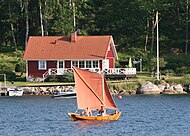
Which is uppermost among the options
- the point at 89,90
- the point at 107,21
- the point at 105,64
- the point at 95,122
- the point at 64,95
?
the point at 107,21

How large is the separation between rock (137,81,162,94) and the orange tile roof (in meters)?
7.54

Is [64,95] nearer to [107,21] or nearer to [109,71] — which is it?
[109,71]

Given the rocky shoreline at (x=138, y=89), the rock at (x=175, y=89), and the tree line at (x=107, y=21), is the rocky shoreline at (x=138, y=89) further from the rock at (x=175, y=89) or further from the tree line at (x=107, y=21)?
the tree line at (x=107, y=21)

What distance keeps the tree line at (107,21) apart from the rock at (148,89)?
54.5ft

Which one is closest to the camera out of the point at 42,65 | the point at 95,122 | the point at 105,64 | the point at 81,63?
the point at 95,122

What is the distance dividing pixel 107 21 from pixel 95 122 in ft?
164

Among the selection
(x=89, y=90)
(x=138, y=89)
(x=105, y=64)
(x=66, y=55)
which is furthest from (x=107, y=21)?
(x=89, y=90)

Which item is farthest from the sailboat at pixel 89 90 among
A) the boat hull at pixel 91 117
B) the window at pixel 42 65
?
the window at pixel 42 65

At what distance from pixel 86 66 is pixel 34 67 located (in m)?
5.94

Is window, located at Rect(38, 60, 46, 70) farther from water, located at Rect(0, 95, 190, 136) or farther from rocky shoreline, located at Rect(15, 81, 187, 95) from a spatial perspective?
water, located at Rect(0, 95, 190, 136)

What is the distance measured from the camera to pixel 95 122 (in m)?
49.8

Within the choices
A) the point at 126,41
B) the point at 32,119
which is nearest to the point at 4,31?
the point at 126,41

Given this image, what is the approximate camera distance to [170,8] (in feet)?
318

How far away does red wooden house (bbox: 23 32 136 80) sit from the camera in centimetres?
8050
